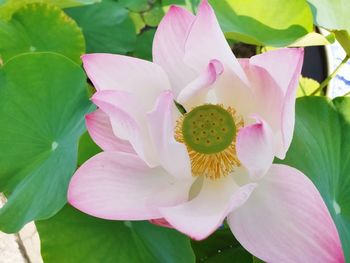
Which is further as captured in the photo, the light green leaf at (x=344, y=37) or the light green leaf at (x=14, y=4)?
the light green leaf at (x=14, y=4)

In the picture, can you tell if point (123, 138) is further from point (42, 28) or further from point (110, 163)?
point (42, 28)

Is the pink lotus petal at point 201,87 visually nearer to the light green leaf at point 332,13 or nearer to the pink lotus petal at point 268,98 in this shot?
the pink lotus petal at point 268,98

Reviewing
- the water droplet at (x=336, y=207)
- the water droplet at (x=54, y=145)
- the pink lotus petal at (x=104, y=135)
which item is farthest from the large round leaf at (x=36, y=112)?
the water droplet at (x=336, y=207)

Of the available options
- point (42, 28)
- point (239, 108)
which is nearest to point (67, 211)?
point (239, 108)

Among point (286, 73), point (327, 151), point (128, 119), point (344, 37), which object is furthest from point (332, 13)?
point (128, 119)

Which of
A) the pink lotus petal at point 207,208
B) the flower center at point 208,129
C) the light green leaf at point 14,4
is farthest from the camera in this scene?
the light green leaf at point 14,4

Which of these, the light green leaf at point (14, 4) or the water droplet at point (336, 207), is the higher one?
the light green leaf at point (14, 4)

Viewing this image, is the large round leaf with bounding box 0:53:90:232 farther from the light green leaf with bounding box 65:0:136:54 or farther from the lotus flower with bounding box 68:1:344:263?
the light green leaf with bounding box 65:0:136:54
